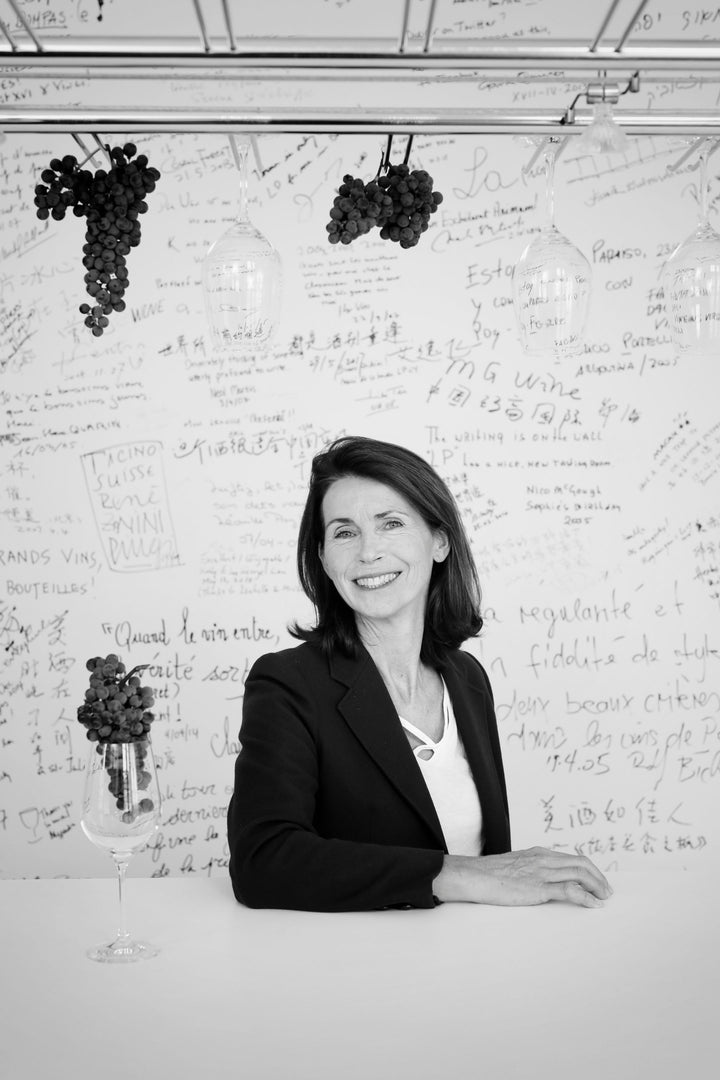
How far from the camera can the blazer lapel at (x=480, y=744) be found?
2107 mm

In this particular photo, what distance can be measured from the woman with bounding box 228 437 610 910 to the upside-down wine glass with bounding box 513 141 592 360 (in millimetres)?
742

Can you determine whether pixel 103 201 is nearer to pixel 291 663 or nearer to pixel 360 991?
pixel 291 663

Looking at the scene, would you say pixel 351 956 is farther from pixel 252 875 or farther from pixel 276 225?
pixel 276 225

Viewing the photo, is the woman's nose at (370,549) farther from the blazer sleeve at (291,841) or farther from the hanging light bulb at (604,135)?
the hanging light bulb at (604,135)

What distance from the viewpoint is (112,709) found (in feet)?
4.50

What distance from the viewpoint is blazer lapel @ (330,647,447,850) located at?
1.96 metres

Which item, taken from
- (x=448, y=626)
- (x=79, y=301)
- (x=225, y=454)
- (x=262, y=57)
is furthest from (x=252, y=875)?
(x=79, y=301)

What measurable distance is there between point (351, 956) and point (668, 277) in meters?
0.95

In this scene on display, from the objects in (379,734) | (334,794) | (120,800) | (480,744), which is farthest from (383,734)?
(120,800)

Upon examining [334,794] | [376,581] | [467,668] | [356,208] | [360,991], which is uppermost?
[356,208]

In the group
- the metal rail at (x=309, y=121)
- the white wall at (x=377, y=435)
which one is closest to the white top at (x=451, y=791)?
the metal rail at (x=309, y=121)

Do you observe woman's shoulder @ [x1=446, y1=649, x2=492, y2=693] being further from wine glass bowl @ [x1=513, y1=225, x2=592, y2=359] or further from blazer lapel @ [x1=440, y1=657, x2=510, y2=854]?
wine glass bowl @ [x1=513, y1=225, x2=592, y2=359]

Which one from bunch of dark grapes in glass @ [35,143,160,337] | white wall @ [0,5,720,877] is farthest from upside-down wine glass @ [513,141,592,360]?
white wall @ [0,5,720,877]

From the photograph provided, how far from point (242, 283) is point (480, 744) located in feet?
3.59
